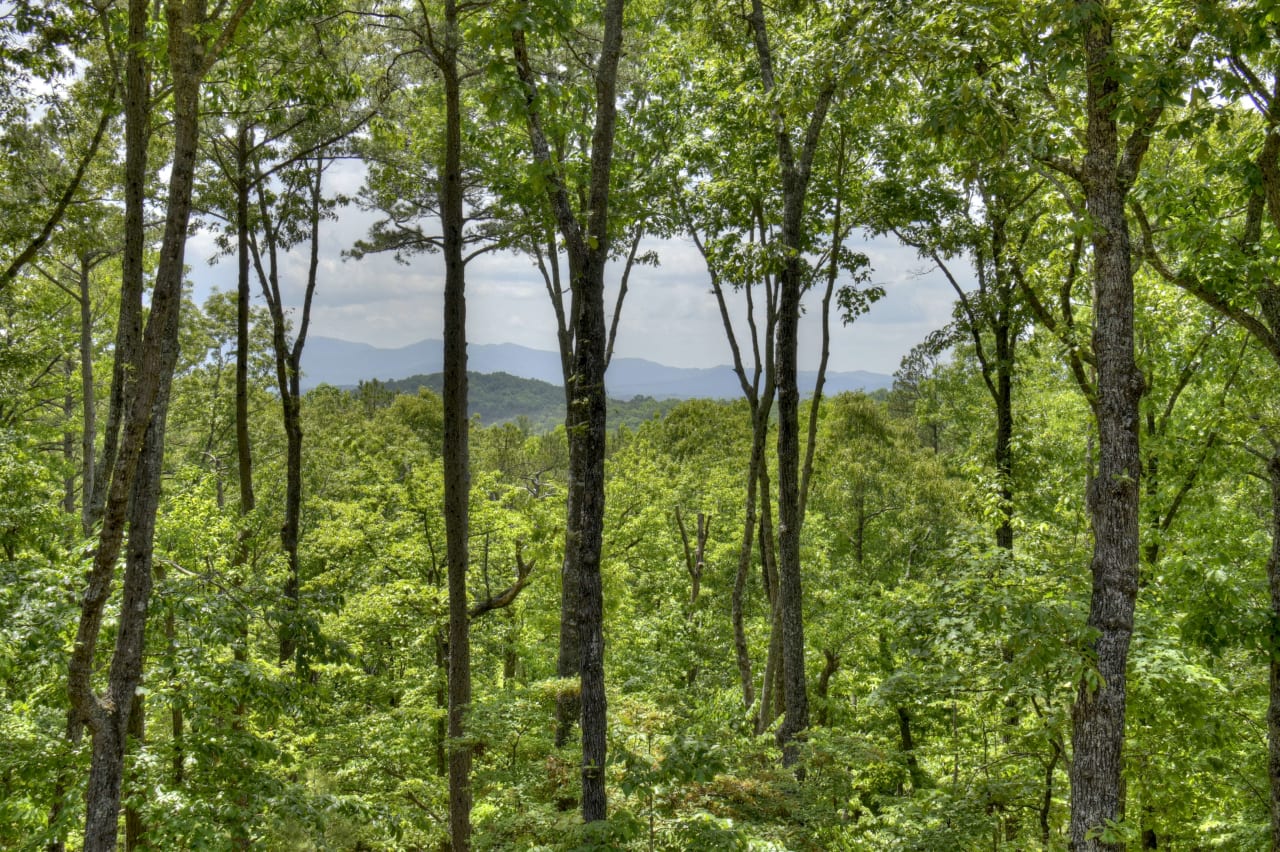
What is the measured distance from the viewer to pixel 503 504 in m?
15.5

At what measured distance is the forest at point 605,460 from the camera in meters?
5.19

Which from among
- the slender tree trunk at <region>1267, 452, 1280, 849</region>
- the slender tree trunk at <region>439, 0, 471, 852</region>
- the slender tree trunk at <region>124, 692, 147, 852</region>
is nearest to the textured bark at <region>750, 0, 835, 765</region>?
the slender tree trunk at <region>439, 0, 471, 852</region>

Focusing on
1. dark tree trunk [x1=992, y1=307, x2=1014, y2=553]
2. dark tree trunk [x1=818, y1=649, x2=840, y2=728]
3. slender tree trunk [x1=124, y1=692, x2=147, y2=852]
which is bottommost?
dark tree trunk [x1=818, y1=649, x2=840, y2=728]

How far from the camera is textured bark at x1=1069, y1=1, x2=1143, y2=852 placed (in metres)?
5.22

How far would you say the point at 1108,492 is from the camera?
537cm

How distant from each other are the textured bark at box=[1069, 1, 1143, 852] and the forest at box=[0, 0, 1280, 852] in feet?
0.11

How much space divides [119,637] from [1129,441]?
7.20 metres

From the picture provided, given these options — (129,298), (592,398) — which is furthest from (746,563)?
(129,298)

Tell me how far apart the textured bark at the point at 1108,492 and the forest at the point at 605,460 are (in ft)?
0.11

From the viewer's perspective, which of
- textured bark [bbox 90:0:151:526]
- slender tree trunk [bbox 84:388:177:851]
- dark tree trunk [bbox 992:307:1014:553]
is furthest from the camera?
dark tree trunk [bbox 992:307:1014:553]

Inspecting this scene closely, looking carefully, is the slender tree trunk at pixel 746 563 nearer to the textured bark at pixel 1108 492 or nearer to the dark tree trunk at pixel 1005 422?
the dark tree trunk at pixel 1005 422

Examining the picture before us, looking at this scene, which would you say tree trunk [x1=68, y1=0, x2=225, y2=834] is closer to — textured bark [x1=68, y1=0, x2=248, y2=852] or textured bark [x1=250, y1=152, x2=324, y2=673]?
textured bark [x1=68, y1=0, x2=248, y2=852]

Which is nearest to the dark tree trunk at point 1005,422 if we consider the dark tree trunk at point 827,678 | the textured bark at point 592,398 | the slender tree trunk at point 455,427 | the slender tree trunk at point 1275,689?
the slender tree trunk at point 1275,689

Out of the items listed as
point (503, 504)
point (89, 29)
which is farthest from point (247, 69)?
point (503, 504)
